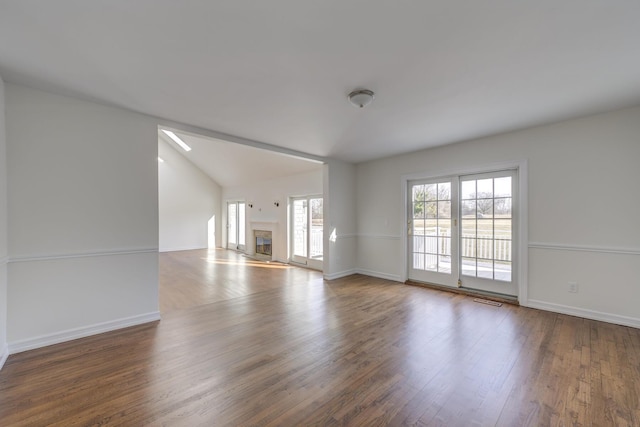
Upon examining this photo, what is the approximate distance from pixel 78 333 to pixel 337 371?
A: 2.70 m

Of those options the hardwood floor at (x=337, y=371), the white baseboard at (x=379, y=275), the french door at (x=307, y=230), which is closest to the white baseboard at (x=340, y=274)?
the white baseboard at (x=379, y=275)

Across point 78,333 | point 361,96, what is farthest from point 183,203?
point 361,96

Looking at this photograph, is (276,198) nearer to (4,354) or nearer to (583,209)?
(4,354)

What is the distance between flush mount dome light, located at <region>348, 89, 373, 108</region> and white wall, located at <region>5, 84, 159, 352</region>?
7.94 ft

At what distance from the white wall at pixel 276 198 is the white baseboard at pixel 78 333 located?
423 centimetres

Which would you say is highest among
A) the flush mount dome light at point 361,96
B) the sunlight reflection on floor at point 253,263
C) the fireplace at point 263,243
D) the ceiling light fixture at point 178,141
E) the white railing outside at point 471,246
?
the ceiling light fixture at point 178,141

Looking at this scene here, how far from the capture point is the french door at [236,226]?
934 centimetres

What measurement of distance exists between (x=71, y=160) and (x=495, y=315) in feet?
17.0

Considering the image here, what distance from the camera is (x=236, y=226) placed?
964cm

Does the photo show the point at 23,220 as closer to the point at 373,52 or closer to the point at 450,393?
the point at 373,52

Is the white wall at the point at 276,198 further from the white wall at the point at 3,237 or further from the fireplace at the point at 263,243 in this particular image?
the white wall at the point at 3,237

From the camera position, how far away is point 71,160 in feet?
8.89

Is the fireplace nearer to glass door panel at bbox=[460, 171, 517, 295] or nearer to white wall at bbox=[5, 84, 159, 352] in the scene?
white wall at bbox=[5, 84, 159, 352]

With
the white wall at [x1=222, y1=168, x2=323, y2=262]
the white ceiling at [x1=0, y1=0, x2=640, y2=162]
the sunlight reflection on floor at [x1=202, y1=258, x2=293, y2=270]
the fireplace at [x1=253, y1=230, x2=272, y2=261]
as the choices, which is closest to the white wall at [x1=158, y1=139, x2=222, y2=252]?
the white wall at [x1=222, y1=168, x2=323, y2=262]
